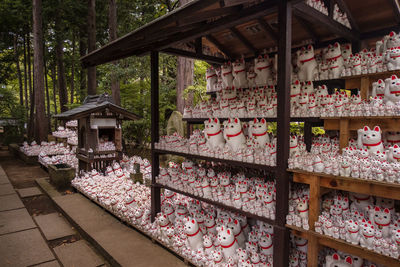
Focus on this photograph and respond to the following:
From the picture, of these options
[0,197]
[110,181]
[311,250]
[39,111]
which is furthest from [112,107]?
[39,111]

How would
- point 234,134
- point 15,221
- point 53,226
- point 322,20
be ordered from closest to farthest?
point 322,20, point 234,134, point 53,226, point 15,221

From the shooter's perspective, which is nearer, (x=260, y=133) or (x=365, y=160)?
(x=365, y=160)

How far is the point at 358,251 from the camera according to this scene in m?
2.30

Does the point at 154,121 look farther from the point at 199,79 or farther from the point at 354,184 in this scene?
the point at 199,79

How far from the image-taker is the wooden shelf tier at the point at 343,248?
2135 millimetres

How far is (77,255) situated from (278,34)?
14.5 feet

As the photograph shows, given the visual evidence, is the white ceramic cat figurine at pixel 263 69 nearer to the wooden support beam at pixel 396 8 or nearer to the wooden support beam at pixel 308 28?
the wooden support beam at pixel 308 28

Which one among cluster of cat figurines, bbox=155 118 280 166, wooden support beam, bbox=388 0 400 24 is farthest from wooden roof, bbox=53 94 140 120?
wooden support beam, bbox=388 0 400 24

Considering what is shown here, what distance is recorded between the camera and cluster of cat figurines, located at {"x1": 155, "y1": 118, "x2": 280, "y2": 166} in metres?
2.97

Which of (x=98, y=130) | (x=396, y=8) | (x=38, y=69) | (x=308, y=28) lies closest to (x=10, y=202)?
(x=98, y=130)

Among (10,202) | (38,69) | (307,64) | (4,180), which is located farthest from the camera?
(38,69)

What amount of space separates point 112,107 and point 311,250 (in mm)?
6415

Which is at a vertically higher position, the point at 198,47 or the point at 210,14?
the point at 198,47

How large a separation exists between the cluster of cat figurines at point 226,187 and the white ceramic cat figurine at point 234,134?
0.47m
